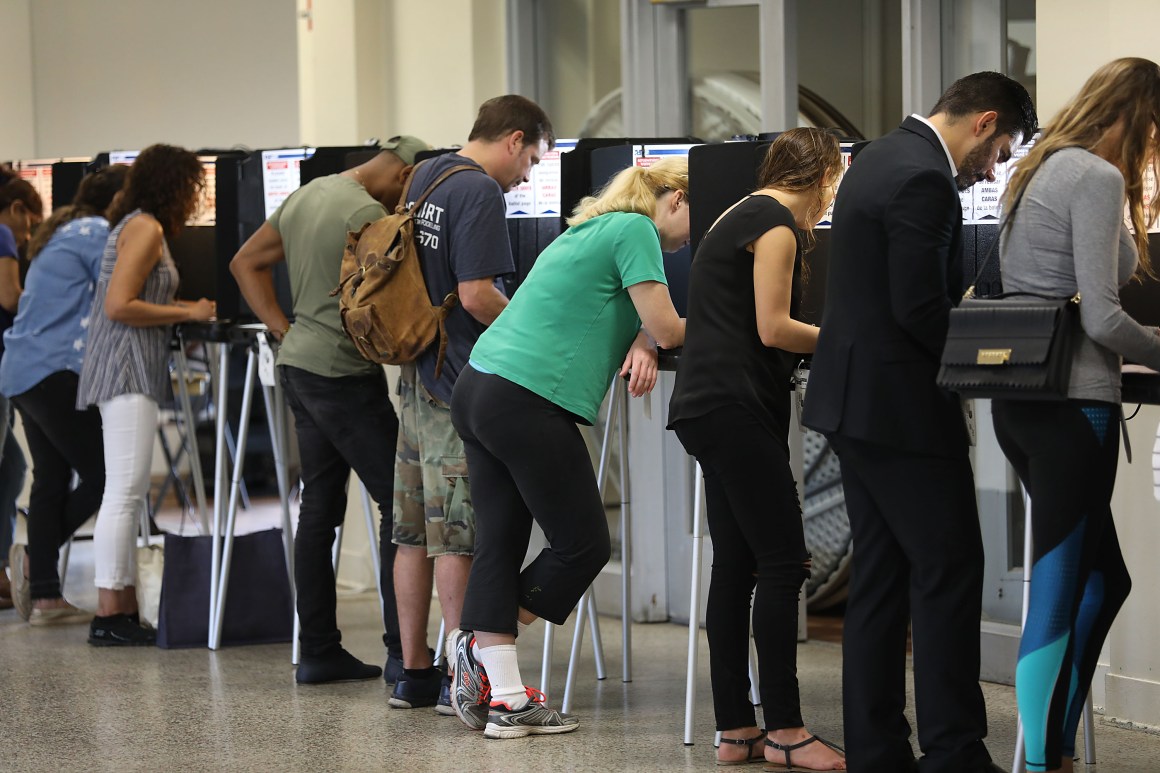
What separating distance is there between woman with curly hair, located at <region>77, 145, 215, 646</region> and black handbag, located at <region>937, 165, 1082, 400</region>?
2.68 meters

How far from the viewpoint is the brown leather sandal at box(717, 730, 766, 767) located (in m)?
3.18

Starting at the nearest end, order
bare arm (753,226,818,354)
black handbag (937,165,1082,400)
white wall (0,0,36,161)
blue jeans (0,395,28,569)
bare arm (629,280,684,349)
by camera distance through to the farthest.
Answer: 1. black handbag (937,165,1082,400)
2. bare arm (753,226,818,354)
3. bare arm (629,280,684,349)
4. blue jeans (0,395,28,569)
5. white wall (0,0,36,161)

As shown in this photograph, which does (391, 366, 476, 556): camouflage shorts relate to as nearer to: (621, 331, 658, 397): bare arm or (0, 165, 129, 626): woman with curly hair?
(621, 331, 658, 397): bare arm

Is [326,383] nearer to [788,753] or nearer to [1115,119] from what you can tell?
[788,753]

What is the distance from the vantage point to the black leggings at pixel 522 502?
125 inches

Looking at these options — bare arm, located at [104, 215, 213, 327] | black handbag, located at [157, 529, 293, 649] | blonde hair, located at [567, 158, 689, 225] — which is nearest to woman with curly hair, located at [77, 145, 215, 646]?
bare arm, located at [104, 215, 213, 327]

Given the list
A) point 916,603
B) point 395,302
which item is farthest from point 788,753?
point 395,302

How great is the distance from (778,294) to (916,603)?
635mm

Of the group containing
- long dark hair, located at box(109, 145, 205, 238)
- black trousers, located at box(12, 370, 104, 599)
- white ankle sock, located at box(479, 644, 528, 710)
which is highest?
long dark hair, located at box(109, 145, 205, 238)

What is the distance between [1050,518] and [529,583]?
46.3 inches

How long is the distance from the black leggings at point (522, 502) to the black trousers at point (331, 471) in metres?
0.56

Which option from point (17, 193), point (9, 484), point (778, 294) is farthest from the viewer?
point (9, 484)

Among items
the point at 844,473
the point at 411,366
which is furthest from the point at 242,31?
the point at 844,473

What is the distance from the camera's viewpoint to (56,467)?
16.3 ft
